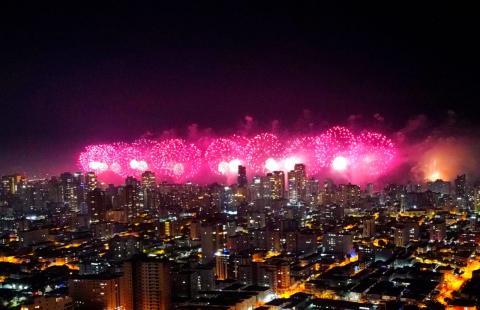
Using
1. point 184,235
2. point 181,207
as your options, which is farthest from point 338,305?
point 181,207

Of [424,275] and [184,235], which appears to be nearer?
[424,275]

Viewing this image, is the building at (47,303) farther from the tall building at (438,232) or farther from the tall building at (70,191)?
the tall building at (70,191)

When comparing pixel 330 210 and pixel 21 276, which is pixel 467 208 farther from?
pixel 21 276

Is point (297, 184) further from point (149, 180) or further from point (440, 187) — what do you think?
point (149, 180)

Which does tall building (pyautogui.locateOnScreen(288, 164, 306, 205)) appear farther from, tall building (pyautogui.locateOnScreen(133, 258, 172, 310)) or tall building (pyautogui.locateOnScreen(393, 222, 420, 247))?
tall building (pyautogui.locateOnScreen(133, 258, 172, 310))

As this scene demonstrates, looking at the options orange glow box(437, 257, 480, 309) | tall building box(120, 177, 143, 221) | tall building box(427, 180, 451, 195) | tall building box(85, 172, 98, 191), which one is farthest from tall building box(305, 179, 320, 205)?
orange glow box(437, 257, 480, 309)
